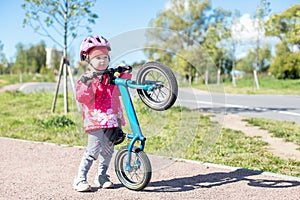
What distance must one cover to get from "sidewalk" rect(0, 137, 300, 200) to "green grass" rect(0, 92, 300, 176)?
30 centimetres

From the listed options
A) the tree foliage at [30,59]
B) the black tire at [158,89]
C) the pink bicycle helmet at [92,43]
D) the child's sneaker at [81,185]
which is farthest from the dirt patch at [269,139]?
the tree foliage at [30,59]

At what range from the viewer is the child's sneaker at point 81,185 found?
153 inches

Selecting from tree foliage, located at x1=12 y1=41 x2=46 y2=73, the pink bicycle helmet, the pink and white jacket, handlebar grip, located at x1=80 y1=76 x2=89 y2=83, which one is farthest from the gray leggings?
tree foliage, located at x1=12 y1=41 x2=46 y2=73

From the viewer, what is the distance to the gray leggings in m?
3.87

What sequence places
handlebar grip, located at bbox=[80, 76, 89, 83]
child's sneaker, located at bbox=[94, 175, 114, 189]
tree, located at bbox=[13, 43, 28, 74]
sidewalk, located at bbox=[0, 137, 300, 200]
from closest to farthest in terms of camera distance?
handlebar grip, located at bbox=[80, 76, 89, 83] < sidewalk, located at bbox=[0, 137, 300, 200] < child's sneaker, located at bbox=[94, 175, 114, 189] < tree, located at bbox=[13, 43, 28, 74]

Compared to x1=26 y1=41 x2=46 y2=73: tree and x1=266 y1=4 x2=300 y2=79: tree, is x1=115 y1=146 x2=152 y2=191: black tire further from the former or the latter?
x1=26 y1=41 x2=46 y2=73: tree

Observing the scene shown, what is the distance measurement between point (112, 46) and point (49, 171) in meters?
1.91

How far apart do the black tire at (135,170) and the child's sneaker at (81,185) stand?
1.11 ft

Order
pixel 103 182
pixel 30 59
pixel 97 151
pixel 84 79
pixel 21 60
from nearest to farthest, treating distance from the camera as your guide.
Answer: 1. pixel 84 79
2. pixel 97 151
3. pixel 103 182
4. pixel 21 60
5. pixel 30 59

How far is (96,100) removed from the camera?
3.78 metres

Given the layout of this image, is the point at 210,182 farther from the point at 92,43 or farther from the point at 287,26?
the point at 287,26

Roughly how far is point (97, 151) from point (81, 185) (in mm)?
363

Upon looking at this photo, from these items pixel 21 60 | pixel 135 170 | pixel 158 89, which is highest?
pixel 21 60

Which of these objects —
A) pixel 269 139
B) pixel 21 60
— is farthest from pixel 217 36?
pixel 21 60
